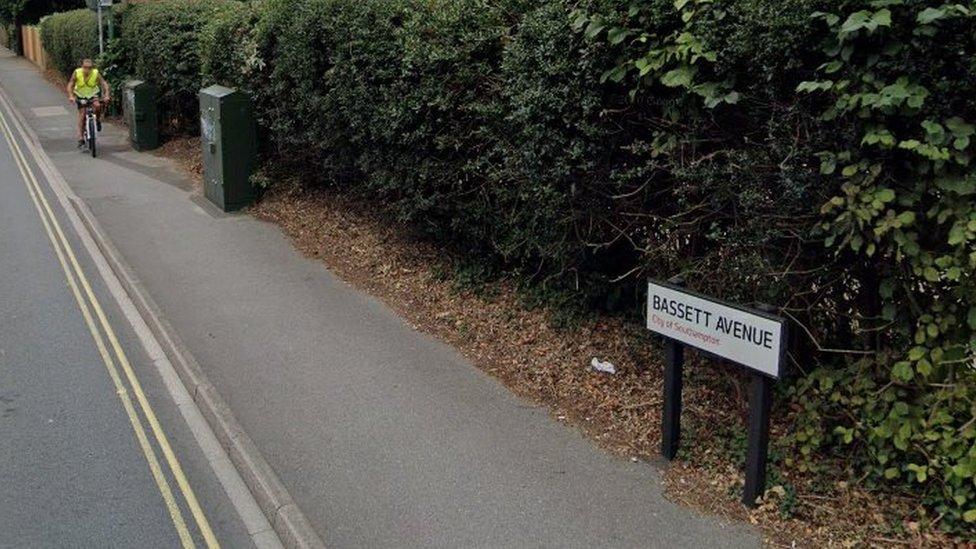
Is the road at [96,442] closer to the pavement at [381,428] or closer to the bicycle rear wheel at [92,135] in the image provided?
the pavement at [381,428]

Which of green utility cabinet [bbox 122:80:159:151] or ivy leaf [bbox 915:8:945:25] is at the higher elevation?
ivy leaf [bbox 915:8:945:25]

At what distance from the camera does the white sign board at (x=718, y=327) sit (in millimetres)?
4785

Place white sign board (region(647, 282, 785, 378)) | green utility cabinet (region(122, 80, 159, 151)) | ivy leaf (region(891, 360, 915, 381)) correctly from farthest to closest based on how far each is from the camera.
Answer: green utility cabinet (region(122, 80, 159, 151))
white sign board (region(647, 282, 785, 378))
ivy leaf (region(891, 360, 915, 381))

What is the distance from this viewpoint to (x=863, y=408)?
484 centimetres

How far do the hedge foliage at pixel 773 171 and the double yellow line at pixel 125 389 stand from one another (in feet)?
10.2

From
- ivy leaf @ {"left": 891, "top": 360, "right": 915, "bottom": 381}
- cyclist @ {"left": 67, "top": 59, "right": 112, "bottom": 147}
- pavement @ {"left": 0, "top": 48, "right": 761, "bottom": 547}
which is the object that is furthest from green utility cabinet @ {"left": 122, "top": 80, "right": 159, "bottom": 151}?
ivy leaf @ {"left": 891, "top": 360, "right": 915, "bottom": 381}

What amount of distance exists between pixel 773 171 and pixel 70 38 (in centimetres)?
3171

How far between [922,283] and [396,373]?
4.14 metres

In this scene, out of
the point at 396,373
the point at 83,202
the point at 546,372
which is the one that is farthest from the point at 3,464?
the point at 83,202

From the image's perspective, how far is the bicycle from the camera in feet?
62.0

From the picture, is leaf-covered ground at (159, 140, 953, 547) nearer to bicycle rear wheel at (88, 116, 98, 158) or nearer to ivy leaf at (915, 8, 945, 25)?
ivy leaf at (915, 8, 945, 25)

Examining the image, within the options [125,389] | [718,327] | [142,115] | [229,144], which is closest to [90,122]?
[142,115]

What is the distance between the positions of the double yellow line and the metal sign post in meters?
2.79

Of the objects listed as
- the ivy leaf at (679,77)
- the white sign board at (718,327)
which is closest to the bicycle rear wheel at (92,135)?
the white sign board at (718,327)
